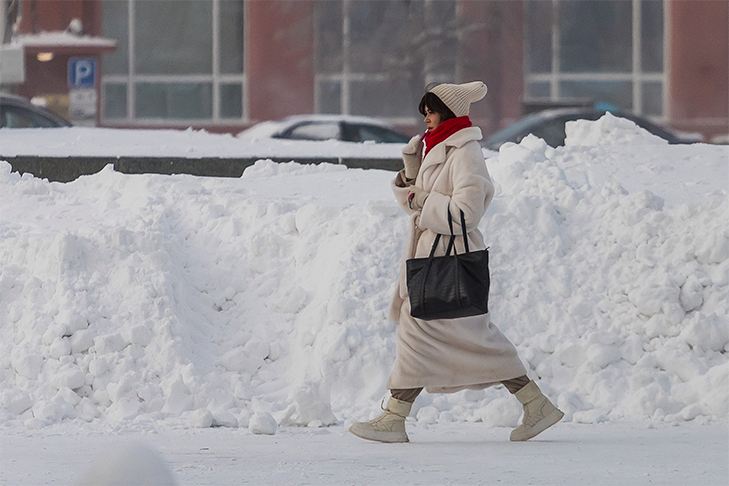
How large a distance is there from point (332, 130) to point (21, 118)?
4216mm

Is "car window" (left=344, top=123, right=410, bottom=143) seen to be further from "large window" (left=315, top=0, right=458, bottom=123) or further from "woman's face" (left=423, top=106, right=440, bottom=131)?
"woman's face" (left=423, top=106, right=440, bottom=131)

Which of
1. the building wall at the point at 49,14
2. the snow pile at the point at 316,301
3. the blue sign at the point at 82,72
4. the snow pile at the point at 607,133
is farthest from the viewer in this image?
the building wall at the point at 49,14

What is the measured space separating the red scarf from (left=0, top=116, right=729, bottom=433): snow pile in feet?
4.63

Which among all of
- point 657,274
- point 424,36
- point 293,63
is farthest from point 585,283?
point 293,63

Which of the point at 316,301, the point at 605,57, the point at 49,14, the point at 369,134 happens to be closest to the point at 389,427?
the point at 316,301

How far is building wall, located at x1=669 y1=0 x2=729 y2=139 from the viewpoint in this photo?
23.0 m

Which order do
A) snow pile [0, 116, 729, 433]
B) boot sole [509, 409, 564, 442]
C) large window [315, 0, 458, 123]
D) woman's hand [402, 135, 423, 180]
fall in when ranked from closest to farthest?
boot sole [509, 409, 564, 442]
woman's hand [402, 135, 423, 180]
snow pile [0, 116, 729, 433]
large window [315, 0, 458, 123]

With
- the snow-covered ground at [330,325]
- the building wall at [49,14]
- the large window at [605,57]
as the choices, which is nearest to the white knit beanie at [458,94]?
the snow-covered ground at [330,325]

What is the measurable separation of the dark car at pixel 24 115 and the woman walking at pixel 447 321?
9933 mm

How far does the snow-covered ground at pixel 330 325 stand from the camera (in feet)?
16.8

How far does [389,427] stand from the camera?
17.2ft

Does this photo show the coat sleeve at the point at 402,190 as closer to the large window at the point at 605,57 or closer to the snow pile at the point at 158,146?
the snow pile at the point at 158,146

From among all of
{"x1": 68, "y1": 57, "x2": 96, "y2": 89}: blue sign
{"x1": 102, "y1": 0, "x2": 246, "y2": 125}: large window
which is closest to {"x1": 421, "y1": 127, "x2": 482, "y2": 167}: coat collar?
{"x1": 68, "y1": 57, "x2": 96, "y2": 89}: blue sign

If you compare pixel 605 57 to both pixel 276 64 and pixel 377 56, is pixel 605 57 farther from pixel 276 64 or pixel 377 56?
pixel 276 64
